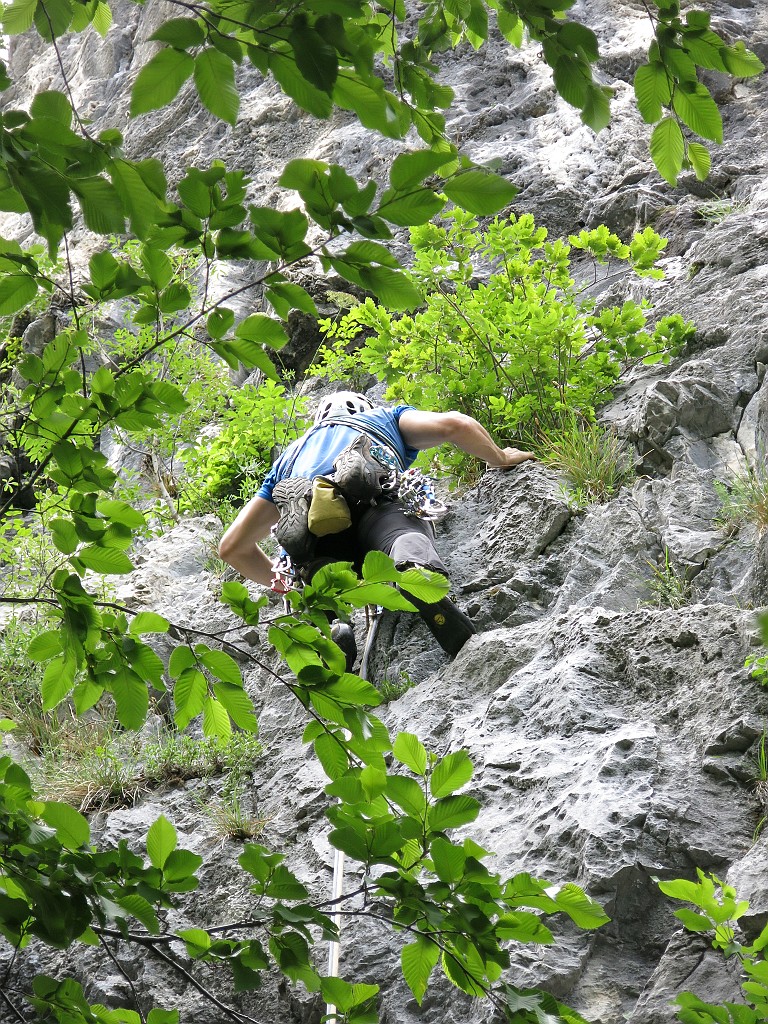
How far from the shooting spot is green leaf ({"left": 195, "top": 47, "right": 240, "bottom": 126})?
1.51 metres

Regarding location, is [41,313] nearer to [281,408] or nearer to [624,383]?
[281,408]

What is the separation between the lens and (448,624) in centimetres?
433

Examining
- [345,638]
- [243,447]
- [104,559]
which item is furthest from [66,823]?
[243,447]

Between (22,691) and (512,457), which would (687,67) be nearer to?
(512,457)

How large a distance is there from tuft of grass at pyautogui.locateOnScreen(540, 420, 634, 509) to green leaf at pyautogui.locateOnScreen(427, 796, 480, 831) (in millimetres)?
3256

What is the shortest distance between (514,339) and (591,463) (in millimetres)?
1015

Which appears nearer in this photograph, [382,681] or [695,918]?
[695,918]

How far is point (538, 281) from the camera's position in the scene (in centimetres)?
586

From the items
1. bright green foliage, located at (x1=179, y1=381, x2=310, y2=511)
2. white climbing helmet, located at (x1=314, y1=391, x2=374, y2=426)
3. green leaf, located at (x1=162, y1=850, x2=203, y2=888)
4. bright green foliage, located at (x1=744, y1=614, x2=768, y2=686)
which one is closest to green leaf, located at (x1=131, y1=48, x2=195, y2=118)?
green leaf, located at (x1=162, y1=850, x2=203, y2=888)

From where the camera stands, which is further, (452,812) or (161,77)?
(452,812)

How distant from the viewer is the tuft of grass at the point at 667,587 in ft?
12.9

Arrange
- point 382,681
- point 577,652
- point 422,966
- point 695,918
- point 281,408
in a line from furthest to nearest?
point 281,408, point 382,681, point 577,652, point 695,918, point 422,966

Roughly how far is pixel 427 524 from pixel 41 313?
7.85 metres

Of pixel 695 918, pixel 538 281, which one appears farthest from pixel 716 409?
pixel 695 918
